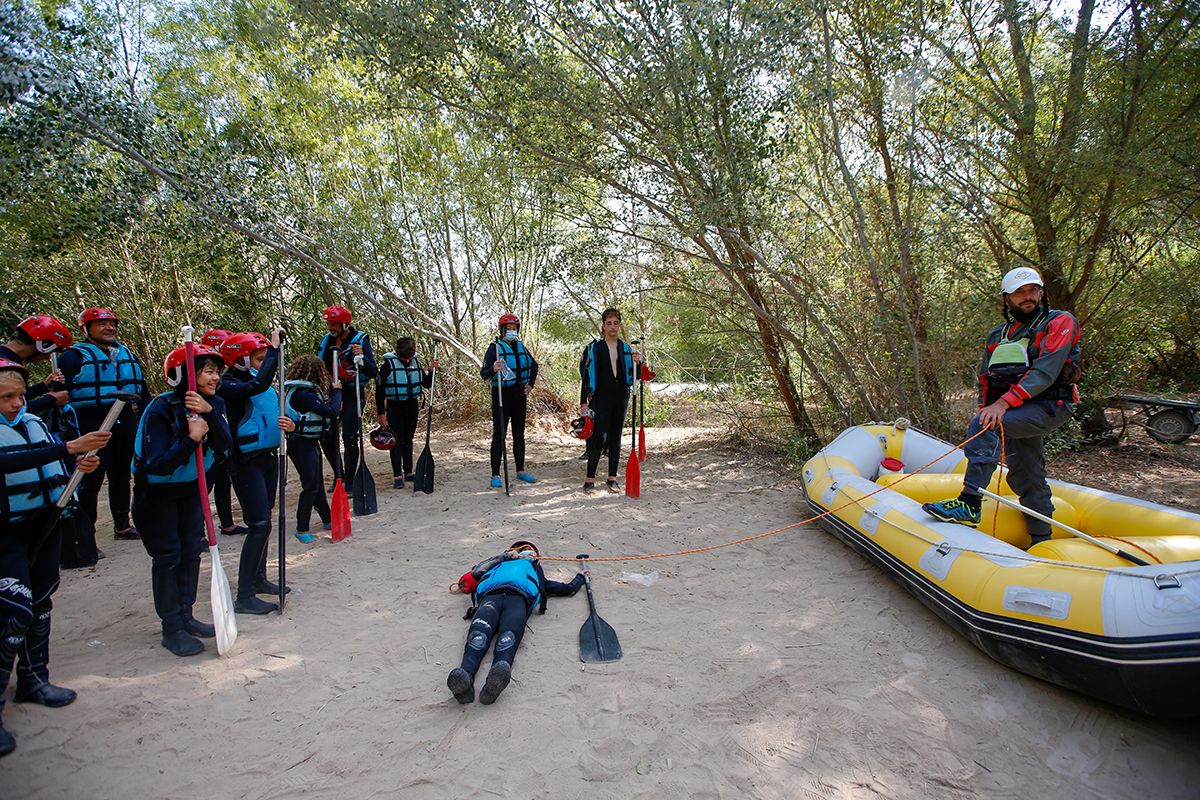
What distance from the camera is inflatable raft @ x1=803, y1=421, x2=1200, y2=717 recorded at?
7.37 feet

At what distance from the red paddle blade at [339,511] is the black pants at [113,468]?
1464 mm

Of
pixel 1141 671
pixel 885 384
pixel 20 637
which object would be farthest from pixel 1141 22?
pixel 20 637

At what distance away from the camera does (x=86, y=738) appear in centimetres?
231

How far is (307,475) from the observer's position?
4523 millimetres

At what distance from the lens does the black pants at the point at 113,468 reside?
435 centimetres

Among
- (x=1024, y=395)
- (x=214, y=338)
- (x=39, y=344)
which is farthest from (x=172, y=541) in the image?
(x=1024, y=395)

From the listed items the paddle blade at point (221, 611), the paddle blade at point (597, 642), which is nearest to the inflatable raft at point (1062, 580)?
the paddle blade at point (597, 642)

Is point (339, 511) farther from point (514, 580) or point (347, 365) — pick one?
point (514, 580)

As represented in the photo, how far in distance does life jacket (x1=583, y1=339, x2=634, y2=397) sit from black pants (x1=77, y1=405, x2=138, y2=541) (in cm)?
360

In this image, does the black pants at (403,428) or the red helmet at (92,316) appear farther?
the black pants at (403,428)

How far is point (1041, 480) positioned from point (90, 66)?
787 centimetres

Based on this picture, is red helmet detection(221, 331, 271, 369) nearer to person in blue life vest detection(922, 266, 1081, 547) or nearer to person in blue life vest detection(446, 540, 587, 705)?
person in blue life vest detection(446, 540, 587, 705)

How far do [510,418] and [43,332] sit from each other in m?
3.71

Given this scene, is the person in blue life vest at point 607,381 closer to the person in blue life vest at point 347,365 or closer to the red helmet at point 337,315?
the person in blue life vest at point 347,365
